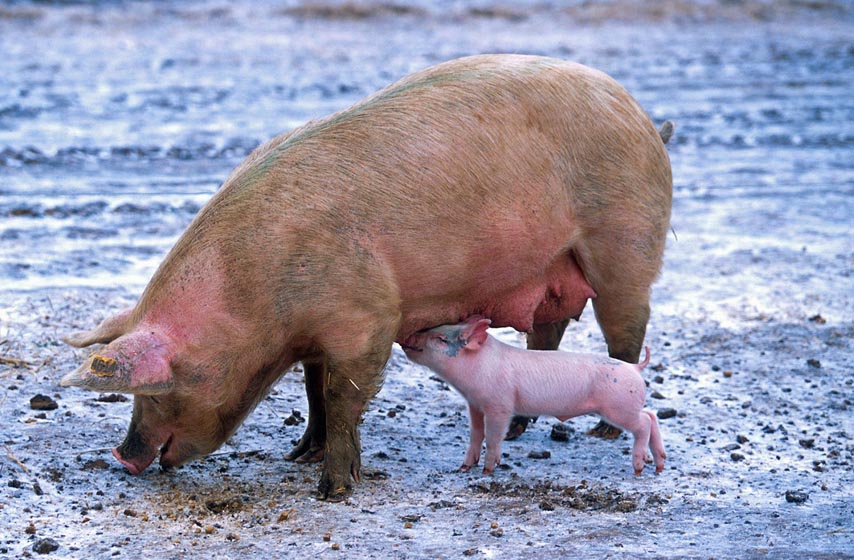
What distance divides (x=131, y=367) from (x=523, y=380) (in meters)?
1.72

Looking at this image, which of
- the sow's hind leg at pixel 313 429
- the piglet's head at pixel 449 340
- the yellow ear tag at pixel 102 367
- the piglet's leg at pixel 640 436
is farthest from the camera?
the sow's hind leg at pixel 313 429

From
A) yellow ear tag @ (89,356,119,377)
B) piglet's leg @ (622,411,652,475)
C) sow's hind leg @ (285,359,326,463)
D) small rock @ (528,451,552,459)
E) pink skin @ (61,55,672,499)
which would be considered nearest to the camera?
yellow ear tag @ (89,356,119,377)

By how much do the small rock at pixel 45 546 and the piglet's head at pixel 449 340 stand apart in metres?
1.71

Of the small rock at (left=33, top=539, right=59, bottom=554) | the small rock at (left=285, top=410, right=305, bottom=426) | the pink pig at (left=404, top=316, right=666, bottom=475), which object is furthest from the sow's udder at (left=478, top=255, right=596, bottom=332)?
the small rock at (left=33, top=539, right=59, bottom=554)

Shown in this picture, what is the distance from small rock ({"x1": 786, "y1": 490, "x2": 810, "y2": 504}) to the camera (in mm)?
5195

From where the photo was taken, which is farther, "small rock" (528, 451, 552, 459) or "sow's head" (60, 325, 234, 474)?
"small rock" (528, 451, 552, 459)

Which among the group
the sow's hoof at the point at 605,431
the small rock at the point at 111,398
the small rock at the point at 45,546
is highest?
the small rock at the point at 45,546

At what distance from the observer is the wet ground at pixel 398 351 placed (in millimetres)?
4824

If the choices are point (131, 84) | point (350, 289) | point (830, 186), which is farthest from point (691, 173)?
point (350, 289)

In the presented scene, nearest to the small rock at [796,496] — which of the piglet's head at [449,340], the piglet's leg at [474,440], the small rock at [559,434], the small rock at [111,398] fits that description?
the small rock at [559,434]

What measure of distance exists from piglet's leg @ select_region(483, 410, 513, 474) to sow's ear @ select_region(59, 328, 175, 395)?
1468 mm

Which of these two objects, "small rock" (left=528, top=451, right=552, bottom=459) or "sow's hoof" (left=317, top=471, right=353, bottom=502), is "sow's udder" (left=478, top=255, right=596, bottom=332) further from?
"sow's hoof" (left=317, top=471, right=353, bottom=502)

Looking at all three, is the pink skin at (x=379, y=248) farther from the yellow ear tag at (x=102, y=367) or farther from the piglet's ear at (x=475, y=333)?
the piglet's ear at (x=475, y=333)

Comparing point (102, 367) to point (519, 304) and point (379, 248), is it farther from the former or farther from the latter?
point (519, 304)
